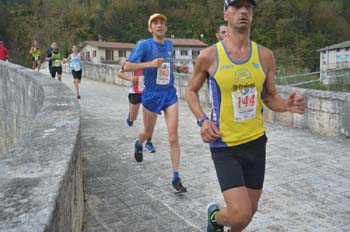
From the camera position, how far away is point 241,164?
3.16 meters

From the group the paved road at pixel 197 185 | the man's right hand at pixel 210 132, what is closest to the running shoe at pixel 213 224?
the paved road at pixel 197 185

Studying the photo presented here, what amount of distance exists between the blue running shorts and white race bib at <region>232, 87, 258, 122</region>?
87.9 inches

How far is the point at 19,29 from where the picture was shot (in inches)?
3022

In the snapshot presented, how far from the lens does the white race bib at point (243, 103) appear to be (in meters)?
3.16

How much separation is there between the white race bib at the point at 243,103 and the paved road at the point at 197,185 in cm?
134

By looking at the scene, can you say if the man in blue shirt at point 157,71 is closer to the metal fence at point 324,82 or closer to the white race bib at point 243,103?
the white race bib at point 243,103

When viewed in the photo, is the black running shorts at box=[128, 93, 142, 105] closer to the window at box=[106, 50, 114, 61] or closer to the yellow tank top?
the yellow tank top

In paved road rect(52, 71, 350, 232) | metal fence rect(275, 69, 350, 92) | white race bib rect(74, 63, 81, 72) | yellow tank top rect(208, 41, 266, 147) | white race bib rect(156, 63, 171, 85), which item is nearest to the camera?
yellow tank top rect(208, 41, 266, 147)

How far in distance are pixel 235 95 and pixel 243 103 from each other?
0.09 meters

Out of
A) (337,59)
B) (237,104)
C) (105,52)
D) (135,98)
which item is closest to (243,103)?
(237,104)

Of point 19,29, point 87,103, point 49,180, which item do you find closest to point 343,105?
point 49,180

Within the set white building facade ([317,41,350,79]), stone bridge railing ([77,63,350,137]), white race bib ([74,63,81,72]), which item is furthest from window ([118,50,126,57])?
stone bridge railing ([77,63,350,137])

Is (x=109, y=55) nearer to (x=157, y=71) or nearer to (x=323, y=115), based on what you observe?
(x=323, y=115)

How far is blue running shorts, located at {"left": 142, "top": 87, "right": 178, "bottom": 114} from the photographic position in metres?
5.38
